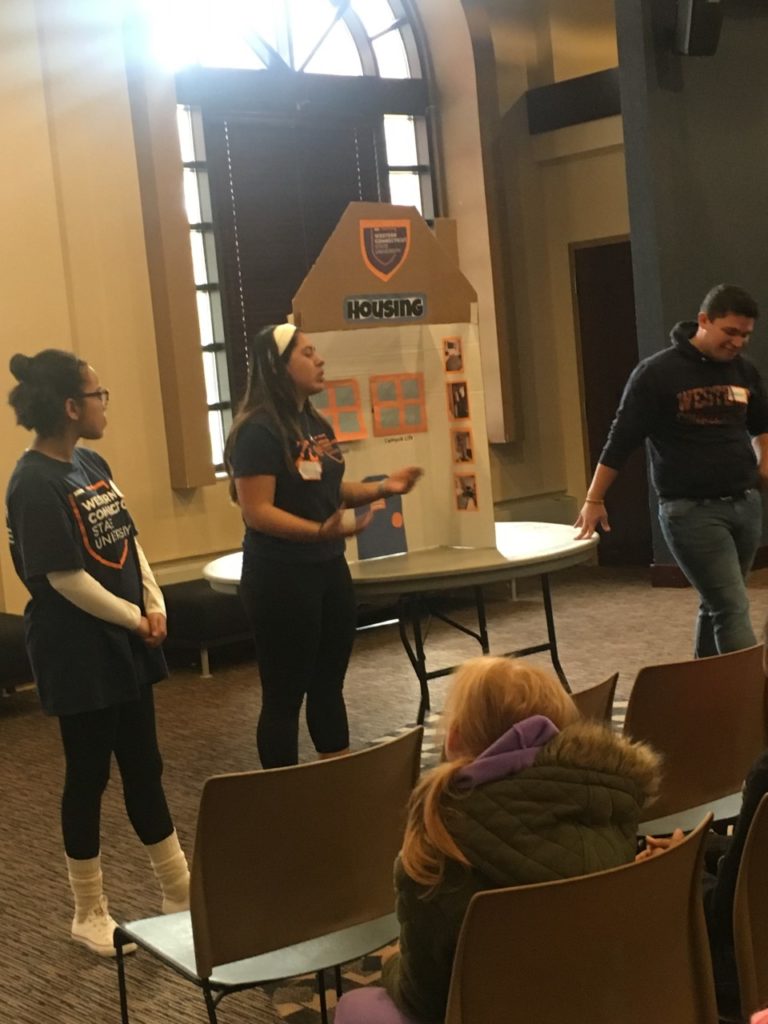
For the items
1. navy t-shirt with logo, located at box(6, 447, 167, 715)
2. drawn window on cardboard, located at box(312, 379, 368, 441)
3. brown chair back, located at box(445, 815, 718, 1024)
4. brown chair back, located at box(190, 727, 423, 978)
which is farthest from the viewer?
drawn window on cardboard, located at box(312, 379, 368, 441)

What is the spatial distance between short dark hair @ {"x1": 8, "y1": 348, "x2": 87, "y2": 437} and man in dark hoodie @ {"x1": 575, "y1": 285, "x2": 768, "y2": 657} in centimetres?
182

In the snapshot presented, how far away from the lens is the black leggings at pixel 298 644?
3.46m

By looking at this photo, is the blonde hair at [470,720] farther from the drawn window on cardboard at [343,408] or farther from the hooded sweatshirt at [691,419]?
the hooded sweatshirt at [691,419]

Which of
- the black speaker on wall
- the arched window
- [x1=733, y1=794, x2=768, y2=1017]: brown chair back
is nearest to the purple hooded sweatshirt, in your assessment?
[x1=733, y1=794, x2=768, y2=1017]: brown chair back

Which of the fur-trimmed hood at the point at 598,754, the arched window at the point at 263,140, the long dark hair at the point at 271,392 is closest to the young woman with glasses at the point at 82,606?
the long dark hair at the point at 271,392

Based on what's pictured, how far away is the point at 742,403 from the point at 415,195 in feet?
16.4

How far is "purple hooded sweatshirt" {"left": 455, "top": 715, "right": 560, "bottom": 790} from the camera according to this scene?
1732 mm

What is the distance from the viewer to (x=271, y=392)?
3502mm

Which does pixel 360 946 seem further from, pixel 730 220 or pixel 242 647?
pixel 730 220

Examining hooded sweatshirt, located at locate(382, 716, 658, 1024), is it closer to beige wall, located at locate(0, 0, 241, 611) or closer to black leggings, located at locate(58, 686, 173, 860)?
black leggings, located at locate(58, 686, 173, 860)

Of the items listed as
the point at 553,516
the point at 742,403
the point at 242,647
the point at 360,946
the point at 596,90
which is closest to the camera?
the point at 360,946

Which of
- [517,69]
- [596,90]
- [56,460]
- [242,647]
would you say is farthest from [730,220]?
[56,460]

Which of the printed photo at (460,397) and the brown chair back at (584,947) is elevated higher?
the printed photo at (460,397)

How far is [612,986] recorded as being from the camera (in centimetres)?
174
